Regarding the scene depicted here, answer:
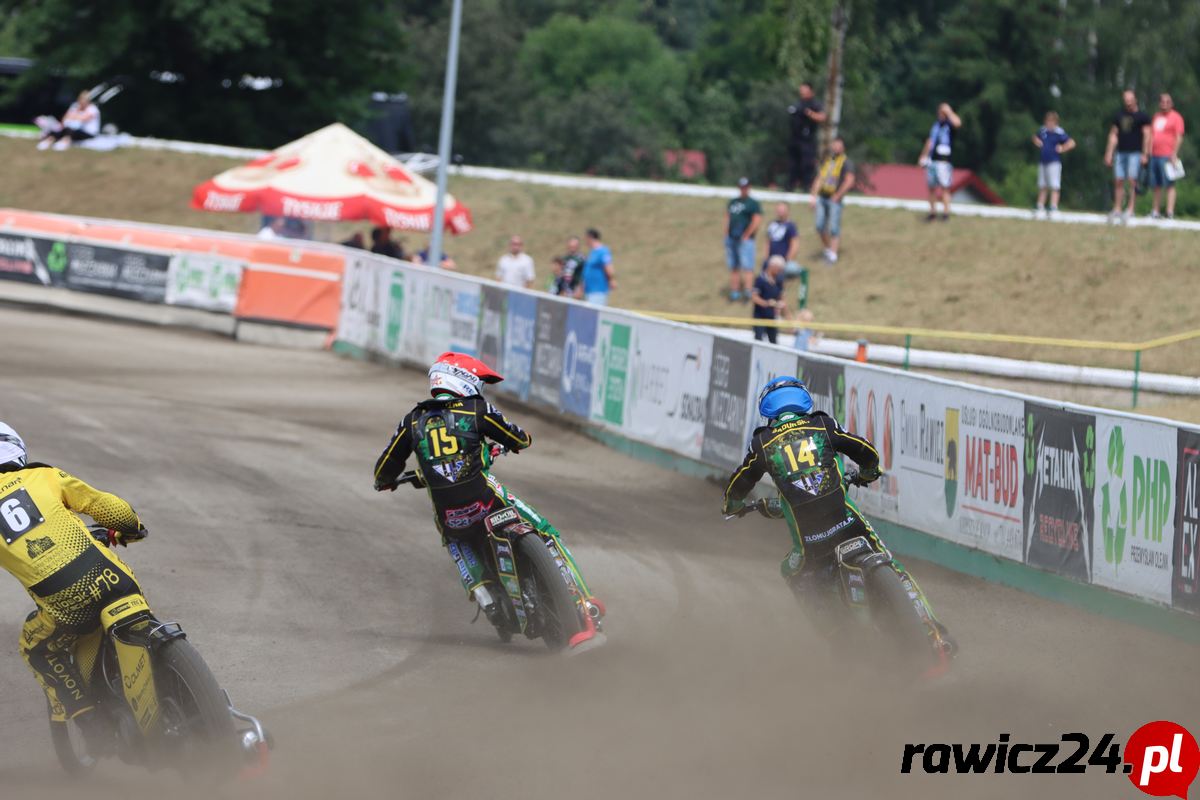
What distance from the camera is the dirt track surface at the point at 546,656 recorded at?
7.64 meters

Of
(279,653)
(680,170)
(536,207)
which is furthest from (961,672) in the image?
(680,170)

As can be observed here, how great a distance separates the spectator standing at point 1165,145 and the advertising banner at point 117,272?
16.8 m

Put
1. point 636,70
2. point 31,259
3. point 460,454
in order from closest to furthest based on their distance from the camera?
point 460,454, point 31,259, point 636,70

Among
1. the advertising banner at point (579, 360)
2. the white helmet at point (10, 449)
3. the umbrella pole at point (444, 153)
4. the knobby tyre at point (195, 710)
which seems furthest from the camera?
the umbrella pole at point (444, 153)

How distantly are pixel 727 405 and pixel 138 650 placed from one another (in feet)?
31.8

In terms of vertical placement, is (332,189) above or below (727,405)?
above

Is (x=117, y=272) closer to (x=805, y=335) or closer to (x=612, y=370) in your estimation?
A: (x=612, y=370)

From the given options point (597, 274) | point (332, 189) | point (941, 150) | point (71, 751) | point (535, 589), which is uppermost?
point (941, 150)

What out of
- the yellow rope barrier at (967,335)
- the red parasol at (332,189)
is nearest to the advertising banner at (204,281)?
the red parasol at (332,189)

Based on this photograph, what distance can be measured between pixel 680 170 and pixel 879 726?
224 ft

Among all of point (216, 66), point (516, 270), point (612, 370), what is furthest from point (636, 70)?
point (612, 370)

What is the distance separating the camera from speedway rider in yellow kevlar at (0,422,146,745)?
7191 millimetres

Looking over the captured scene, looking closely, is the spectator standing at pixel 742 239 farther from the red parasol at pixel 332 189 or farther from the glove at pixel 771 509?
the glove at pixel 771 509

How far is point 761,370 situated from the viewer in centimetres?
1554
